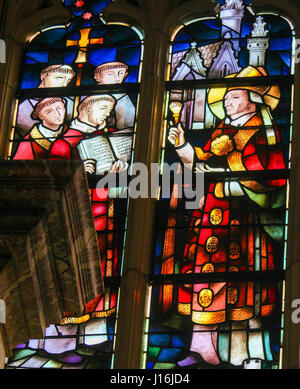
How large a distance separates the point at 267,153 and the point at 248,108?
559 mm

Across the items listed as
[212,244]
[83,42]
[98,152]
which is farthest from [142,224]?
[83,42]

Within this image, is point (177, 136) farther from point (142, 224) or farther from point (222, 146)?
point (142, 224)

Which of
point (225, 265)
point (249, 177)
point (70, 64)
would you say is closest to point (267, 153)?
point (249, 177)

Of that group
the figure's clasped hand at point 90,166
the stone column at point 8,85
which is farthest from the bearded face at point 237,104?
the stone column at point 8,85

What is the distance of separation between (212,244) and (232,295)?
513 millimetres

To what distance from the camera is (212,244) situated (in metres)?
11.8

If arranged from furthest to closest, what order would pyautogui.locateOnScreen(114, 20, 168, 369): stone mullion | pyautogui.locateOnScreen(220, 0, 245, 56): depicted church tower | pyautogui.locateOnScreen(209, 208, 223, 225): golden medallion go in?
pyautogui.locateOnScreen(220, 0, 245, 56): depicted church tower, pyautogui.locateOnScreen(209, 208, 223, 225): golden medallion, pyautogui.locateOnScreen(114, 20, 168, 369): stone mullion

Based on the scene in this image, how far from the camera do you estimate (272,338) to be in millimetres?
11203

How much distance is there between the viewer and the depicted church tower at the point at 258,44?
42.9 ft

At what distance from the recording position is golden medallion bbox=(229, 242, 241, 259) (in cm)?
1169

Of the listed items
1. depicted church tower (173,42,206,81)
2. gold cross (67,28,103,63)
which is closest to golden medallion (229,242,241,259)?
depicted church tower (173,42,206,81)

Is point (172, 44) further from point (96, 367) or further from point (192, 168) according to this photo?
point (96, 367)

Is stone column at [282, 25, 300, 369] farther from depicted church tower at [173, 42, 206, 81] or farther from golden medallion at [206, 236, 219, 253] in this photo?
depicted church tower at [173, 42, 206, 81]

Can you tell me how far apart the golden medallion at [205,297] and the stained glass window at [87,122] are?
71 centimetres
